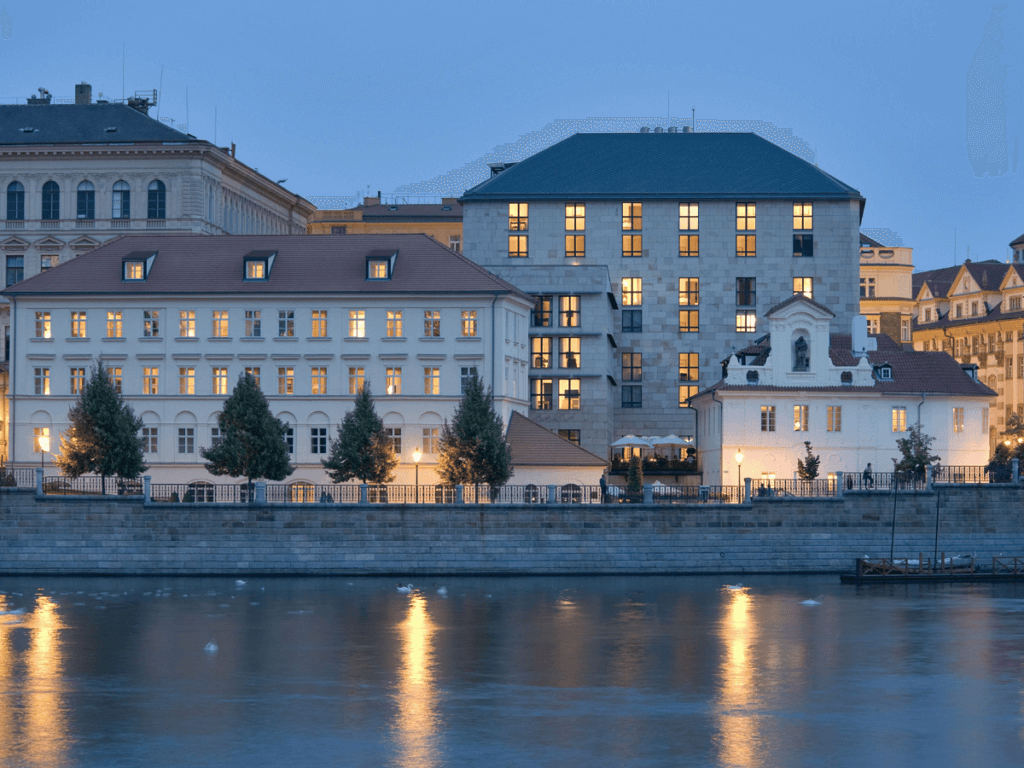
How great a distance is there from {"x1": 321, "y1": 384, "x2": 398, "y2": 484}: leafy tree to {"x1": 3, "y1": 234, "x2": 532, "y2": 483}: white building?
410 centimetres

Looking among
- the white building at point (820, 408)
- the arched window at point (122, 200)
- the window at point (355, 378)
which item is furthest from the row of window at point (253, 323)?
the arched window at point (122, 200)

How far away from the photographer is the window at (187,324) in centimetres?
8281

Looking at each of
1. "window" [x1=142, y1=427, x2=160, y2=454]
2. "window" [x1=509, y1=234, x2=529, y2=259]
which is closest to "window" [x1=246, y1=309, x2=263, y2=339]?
"window" [x1=142, y1=427, x2=160, y2=454]

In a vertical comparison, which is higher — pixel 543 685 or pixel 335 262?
pixel 335 262

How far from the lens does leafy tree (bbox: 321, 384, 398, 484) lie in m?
76.1

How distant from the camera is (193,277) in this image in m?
83.7

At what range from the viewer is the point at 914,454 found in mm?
80750

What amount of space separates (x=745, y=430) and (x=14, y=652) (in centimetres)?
4518

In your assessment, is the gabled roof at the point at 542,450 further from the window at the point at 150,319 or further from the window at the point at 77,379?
the window at the point at 77,379

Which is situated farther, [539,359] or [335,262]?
[539,359]

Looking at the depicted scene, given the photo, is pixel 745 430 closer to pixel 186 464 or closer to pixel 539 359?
pixel 539 359

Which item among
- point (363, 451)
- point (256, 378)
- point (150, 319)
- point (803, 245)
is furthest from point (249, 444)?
point (803, 245)

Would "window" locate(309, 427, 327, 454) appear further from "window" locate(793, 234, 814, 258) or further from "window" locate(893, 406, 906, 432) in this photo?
"window" locate(793, 234, 814, 258)

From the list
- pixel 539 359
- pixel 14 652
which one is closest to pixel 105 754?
pixel 14 652
